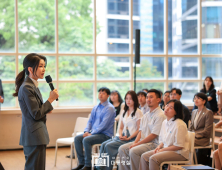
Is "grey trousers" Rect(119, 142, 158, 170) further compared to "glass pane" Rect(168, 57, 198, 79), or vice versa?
"glass pane" Rect(168, 57, 198, 79)

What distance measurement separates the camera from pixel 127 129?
3.97m

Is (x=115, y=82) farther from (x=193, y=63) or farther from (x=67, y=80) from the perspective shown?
(x=193, y=63)

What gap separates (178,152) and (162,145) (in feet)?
0.77

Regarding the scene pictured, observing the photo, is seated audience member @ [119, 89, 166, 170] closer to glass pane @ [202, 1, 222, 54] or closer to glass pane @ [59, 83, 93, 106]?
glass pane @ [59, 83, 93, 106]

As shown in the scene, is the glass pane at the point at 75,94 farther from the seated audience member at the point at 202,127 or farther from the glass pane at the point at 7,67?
the seated audience member at the point at 202,127

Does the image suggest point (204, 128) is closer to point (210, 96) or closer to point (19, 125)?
point (210, 96)

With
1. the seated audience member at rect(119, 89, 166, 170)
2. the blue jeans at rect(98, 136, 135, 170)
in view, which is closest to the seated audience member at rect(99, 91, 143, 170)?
the blue jeans at rect(98, 136, 135, 170)

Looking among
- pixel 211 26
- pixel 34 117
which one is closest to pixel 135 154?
pixel 34 117

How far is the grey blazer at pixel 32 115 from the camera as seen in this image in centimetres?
218

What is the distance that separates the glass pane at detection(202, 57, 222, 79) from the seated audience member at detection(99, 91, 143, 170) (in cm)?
352

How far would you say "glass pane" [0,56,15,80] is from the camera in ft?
19.2

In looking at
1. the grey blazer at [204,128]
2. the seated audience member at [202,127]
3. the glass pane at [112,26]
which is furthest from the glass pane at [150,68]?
the grey blazer at [204,128]

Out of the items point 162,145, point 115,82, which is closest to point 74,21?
point 115,82

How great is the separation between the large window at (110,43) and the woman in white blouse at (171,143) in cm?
316
